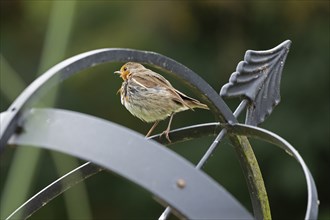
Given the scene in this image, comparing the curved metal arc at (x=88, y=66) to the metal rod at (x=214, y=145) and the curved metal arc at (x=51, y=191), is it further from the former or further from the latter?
the curved metal arc at (x=51, y=191)

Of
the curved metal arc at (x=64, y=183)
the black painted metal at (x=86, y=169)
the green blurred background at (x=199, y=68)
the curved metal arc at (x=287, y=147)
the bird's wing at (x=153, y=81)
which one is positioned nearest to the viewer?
the curved metal arc at (x=287, y=147)

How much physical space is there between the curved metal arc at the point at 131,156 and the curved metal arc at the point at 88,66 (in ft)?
0.06

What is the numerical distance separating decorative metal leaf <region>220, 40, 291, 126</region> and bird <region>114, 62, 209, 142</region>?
392 mm

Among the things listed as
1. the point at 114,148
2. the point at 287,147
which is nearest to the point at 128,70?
the point at 287,147

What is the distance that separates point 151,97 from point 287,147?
2.90 ft

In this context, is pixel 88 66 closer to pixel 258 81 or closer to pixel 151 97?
pixel 258 81

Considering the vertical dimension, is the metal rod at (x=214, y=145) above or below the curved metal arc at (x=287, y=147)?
below

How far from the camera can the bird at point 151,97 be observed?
197 cm

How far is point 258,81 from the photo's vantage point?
1.50 metres

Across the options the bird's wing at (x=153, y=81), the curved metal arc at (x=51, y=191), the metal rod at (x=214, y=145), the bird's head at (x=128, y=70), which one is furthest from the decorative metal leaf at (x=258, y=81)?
the bird's head at (x=128, y=70)

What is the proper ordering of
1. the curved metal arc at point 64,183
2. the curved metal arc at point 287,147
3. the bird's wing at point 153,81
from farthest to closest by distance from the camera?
the bird's wing at point 153,81 → the curved metal arc at point 64,183 → the curved metal arc at point 287,147

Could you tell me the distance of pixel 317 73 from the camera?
3930 mm

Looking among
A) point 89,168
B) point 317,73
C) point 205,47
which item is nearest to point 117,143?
point 89,168

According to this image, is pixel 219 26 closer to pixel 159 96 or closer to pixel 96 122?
pixel 159 96
